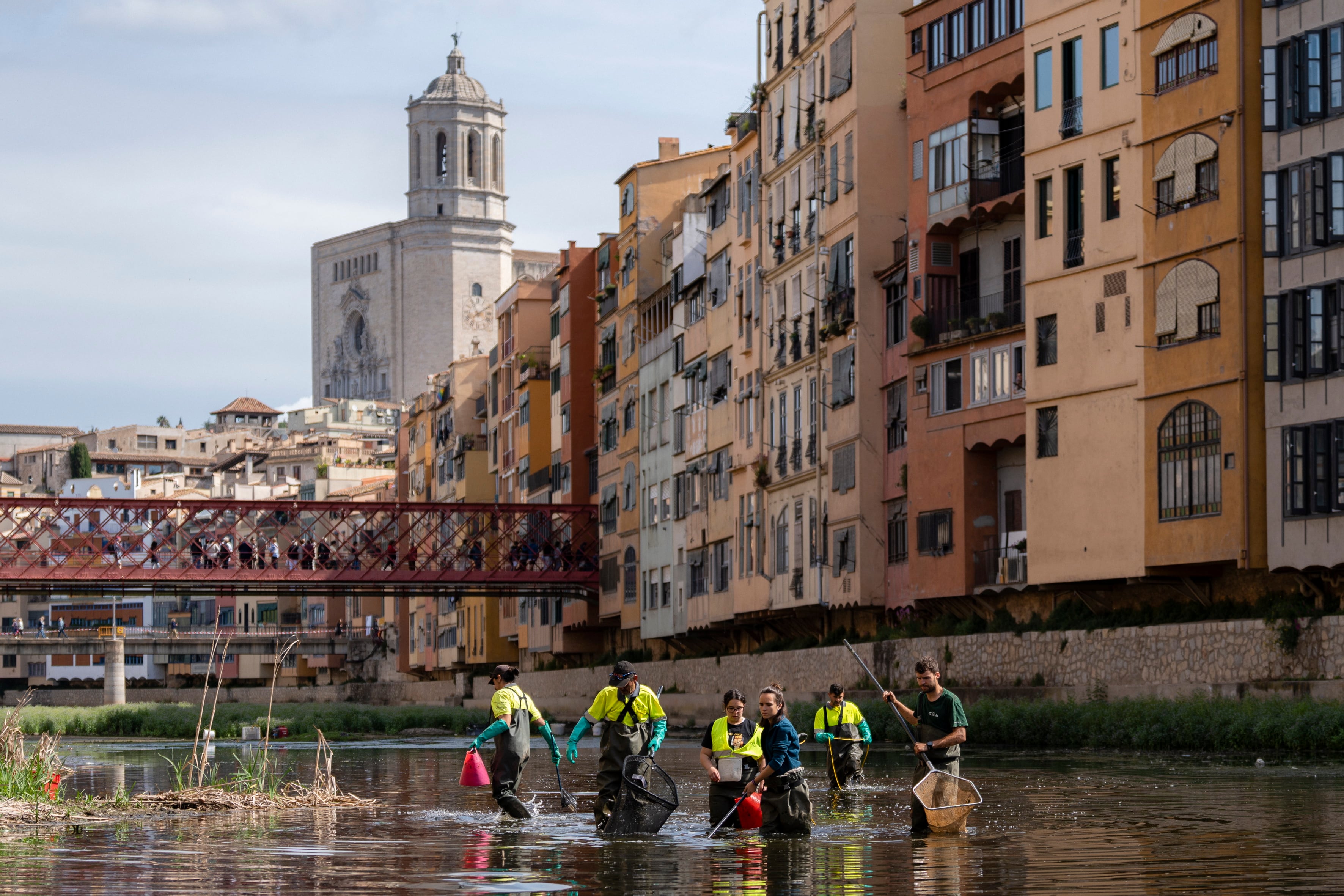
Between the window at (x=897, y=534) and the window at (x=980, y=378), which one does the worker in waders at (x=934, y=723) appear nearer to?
the window at (x=980, y=378)

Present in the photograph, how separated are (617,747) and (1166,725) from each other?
19584 millimetres

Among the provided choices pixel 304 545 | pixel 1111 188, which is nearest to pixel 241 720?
pixel 304 545

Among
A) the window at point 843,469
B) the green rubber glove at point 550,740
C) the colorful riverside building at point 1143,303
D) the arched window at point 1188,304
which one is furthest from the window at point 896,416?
the green rubber glove at point 550,740

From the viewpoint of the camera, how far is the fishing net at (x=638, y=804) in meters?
22.1

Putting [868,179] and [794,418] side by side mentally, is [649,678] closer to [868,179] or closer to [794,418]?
[794,418]

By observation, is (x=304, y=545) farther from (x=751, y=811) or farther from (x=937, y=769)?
(x=937, y=769)

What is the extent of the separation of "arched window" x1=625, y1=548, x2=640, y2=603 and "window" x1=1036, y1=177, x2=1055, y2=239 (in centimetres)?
3392

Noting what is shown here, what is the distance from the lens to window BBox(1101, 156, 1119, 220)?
46.4 m

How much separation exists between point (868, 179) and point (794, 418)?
843 cm

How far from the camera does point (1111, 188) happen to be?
46812mm

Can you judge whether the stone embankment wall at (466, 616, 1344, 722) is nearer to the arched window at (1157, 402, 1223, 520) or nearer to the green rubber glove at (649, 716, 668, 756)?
the arched window at (1157, 402, 1223, 520)

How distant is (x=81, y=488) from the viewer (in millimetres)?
185125

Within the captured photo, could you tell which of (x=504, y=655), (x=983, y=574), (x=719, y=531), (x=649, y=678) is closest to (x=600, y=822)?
A: (x=983, y=574)

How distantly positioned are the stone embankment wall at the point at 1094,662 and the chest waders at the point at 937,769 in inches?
686
